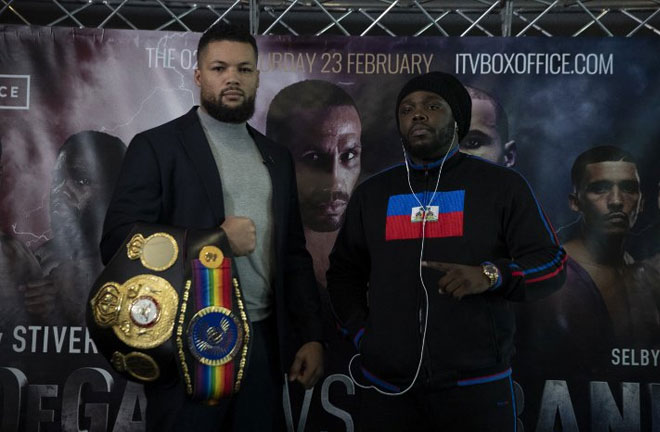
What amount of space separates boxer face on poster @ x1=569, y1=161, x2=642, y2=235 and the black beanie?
1356mm

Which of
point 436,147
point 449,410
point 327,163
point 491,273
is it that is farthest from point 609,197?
point 449,410

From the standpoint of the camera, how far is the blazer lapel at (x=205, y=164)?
2.28 m

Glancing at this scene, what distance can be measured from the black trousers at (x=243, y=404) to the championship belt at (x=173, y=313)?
0.08 metres

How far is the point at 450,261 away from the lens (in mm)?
2434

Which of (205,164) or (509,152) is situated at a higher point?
(509,152)

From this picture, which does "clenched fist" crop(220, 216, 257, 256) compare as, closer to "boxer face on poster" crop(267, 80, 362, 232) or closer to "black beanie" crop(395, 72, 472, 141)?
"black beanie" crop(395, 72, 472, 141)

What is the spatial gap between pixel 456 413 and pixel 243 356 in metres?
0.64

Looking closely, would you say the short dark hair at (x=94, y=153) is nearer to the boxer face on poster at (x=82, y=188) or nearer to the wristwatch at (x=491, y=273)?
the boxer face on poster at (x=82, y=188)

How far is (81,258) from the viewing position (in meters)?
3.74

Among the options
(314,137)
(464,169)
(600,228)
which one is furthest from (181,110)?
(600,228)

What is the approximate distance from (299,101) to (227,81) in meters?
1.43

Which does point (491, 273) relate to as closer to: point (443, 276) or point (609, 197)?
point (443, 276)

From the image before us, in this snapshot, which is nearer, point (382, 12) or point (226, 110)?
point (226, 110)

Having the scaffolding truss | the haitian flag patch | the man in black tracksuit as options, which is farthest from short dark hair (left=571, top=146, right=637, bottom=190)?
the haitian flag patch
